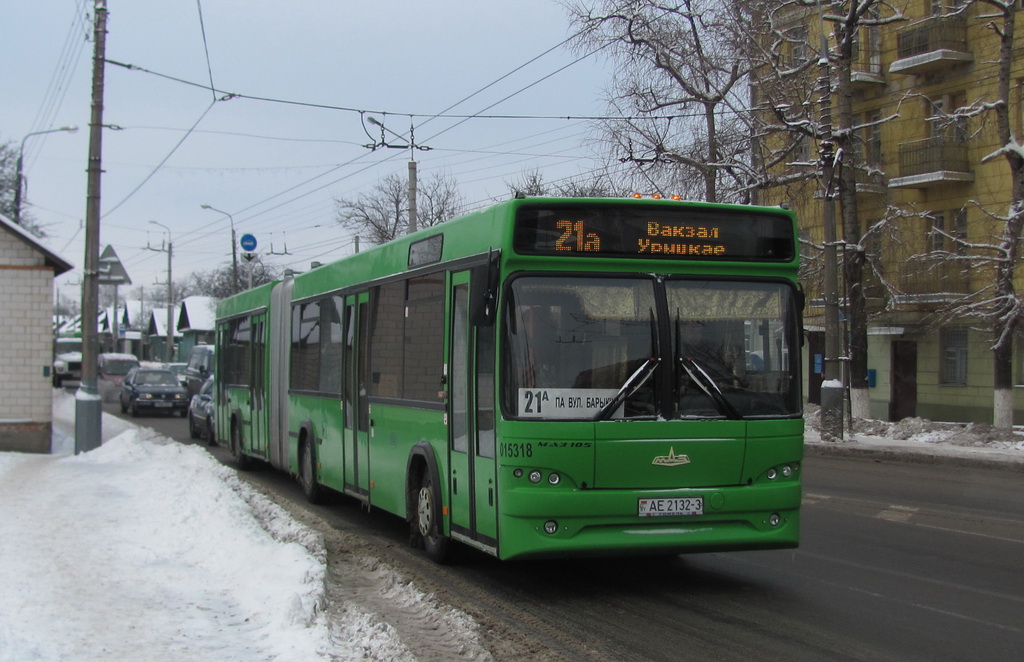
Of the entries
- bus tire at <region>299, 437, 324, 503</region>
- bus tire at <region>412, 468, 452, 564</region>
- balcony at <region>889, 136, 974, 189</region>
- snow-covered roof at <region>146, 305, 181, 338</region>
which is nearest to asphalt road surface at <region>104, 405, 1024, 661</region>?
bus tire at <region>412, 468, 452, 564</region>

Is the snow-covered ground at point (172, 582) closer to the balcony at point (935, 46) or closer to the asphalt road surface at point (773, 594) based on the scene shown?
the asphalt road surface at point (773, 594)

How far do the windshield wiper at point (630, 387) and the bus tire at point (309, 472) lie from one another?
23.1 ft

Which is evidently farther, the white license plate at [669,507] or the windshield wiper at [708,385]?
the windshield wiper at [708,385]

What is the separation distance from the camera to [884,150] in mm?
33938

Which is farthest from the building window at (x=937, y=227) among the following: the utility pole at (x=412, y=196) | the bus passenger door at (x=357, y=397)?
the bus passenger door at (x=357, y=397)

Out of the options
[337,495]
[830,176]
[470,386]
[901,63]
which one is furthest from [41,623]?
[901,63]

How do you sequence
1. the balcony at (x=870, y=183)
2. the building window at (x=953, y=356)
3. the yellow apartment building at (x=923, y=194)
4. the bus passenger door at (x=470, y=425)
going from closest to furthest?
1. the bus passenger door at (x=470, y=425)
2. the yellow apartment building at (x=923, y=194)
3. the building window at (x=953, y=356)
4. the balcony at (x=870, y=183)

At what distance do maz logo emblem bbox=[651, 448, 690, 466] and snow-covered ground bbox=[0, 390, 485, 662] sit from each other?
1784 millimetres

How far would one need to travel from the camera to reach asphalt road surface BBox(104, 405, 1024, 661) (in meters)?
6.68

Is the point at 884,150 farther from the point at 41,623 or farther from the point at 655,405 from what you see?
the point at 41,623

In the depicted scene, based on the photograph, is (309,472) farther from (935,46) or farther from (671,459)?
(935,46)

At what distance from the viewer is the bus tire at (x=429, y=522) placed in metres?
9.44

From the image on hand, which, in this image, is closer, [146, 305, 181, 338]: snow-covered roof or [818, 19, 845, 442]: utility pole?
[818, 19, 845, 442]: utility pole

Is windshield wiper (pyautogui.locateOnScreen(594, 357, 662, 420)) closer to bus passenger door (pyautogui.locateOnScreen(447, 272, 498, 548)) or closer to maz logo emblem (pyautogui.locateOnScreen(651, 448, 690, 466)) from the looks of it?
maz logo emblem (pyautogui.locateOnScreen(651, 448, 690, 466))
